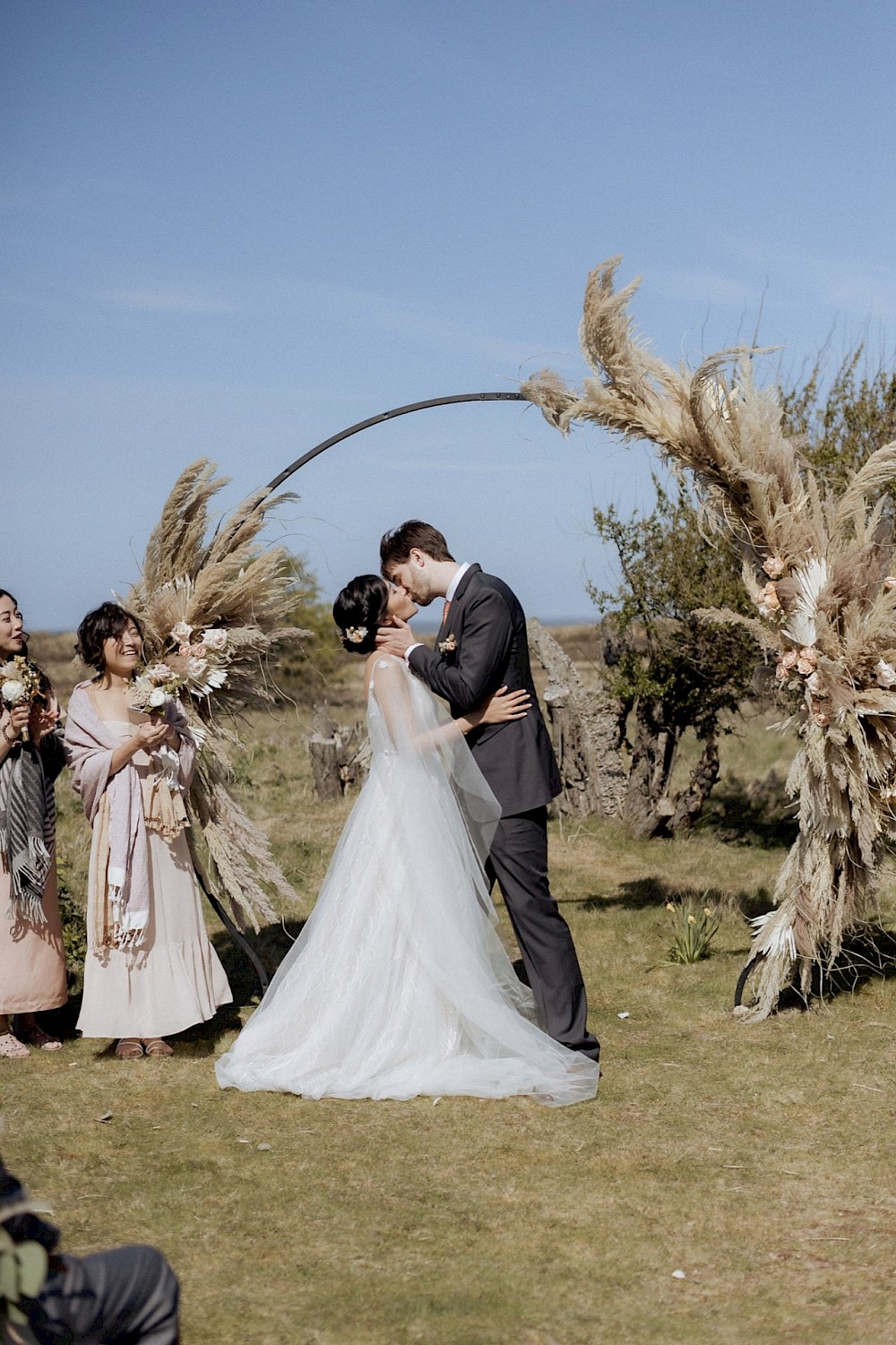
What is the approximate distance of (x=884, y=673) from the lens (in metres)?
5.64

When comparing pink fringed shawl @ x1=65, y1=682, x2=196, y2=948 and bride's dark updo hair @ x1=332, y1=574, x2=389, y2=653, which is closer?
bride's dark updo hair @ x1=332, y1=574, x2=389, y2=653

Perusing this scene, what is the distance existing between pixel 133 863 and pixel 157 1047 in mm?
978

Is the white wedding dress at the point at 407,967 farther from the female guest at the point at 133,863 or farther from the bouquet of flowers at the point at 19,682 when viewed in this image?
the bouquet of flowers at the point at 19,682

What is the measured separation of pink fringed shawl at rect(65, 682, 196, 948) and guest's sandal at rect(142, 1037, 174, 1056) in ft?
1.97

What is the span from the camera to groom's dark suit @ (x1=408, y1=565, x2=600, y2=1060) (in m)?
5.58

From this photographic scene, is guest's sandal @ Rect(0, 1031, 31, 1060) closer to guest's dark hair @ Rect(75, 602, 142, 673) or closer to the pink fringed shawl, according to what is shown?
the pink fringed shawl

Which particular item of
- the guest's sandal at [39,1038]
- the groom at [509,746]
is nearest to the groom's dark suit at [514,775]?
the groom at [509,746]

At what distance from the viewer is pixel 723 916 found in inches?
334

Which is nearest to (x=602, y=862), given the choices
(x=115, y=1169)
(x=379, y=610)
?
(x=379, y=610)

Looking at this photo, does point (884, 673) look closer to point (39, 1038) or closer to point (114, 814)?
point (114, 814)

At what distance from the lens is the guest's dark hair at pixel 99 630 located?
6.02m

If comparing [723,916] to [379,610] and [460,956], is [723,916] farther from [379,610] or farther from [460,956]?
[379,610]

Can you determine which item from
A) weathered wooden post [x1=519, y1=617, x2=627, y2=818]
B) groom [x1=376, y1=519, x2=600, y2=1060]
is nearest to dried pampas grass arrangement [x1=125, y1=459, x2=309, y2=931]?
groom [x1=376, y1=519, x2=600, y2=1060]

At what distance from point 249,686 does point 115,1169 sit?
9.01ft
